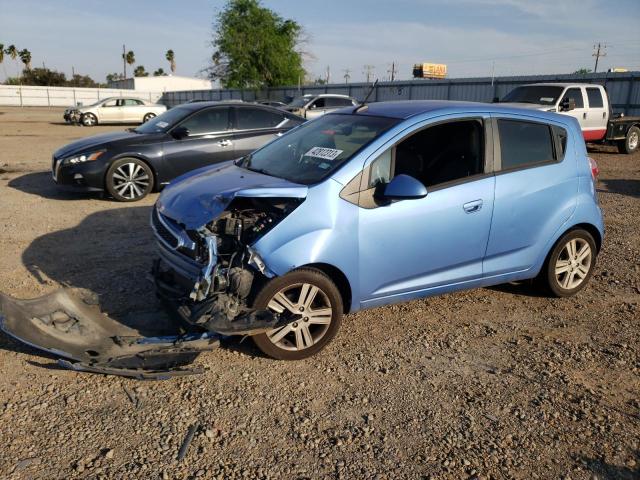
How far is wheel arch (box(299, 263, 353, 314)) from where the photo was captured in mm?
3756

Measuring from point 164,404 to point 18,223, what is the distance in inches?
194

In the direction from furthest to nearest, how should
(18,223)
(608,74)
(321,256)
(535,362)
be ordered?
1. (608,74)
2. (18,223)
3. (535,362)
4. (321,256)

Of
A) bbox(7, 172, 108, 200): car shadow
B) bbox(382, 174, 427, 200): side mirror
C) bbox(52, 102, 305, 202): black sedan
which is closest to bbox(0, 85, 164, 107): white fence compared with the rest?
bbox(7, 172, 108, 200): car shadow

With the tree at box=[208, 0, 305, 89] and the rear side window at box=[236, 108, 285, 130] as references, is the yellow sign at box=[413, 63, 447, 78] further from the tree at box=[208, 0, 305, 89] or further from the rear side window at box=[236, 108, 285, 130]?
the rear side window at box=[236, 108, 285, 130]

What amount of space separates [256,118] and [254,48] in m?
36.9

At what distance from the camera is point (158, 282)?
4.12 meters

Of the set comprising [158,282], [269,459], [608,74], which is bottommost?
[269,459]

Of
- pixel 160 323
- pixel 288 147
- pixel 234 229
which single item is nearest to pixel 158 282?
pixel 160 323

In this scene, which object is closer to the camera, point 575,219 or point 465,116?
point 465,116

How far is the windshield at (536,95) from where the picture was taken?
13.7 m

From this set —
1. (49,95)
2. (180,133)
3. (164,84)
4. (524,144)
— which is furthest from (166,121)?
(164,84)

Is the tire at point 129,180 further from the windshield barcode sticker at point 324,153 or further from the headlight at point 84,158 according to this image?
the windshield barcode sticker at point 324,153

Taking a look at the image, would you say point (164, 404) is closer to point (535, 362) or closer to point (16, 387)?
point (16, 387)

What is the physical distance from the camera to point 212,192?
13.0 ft
